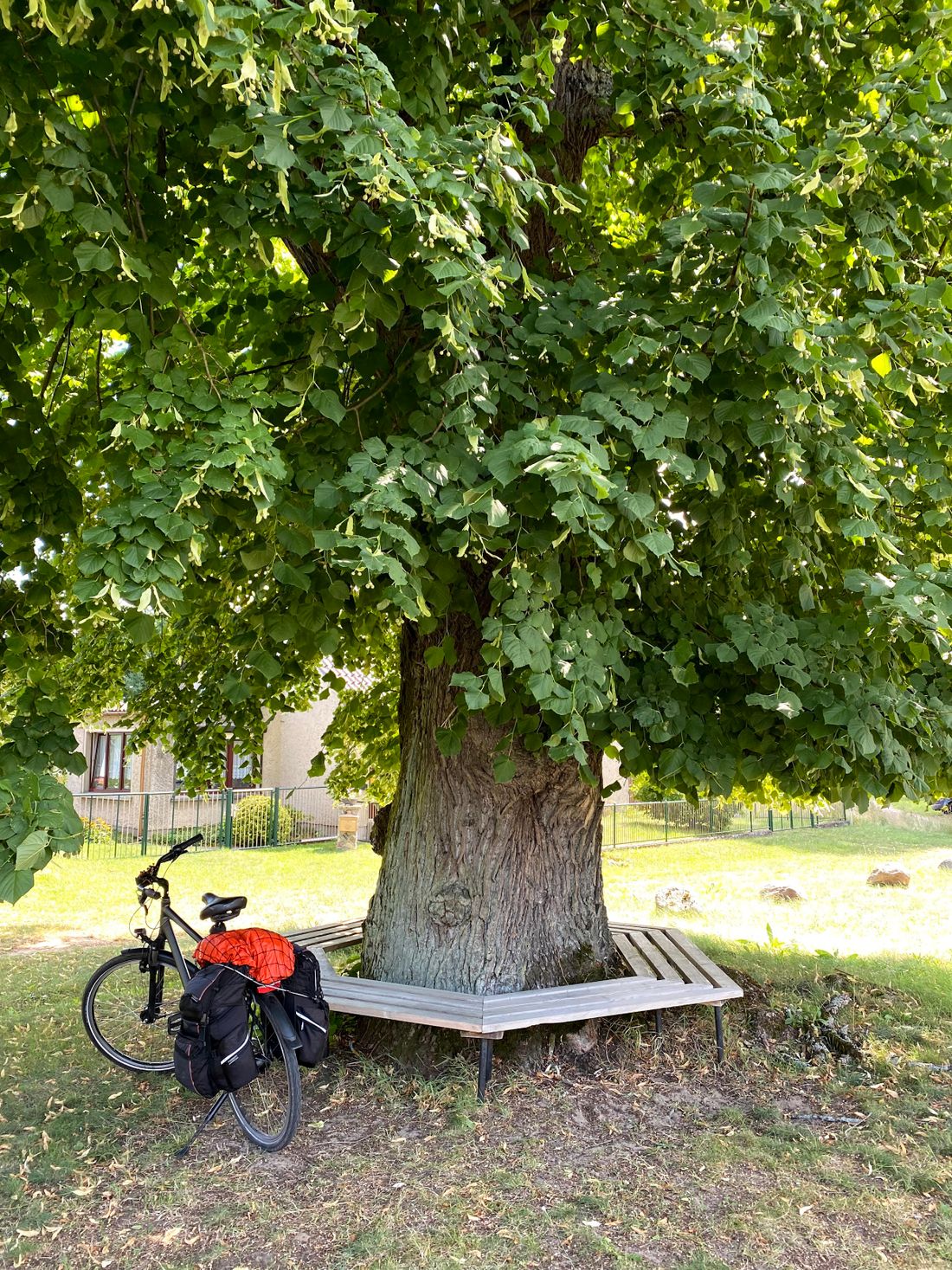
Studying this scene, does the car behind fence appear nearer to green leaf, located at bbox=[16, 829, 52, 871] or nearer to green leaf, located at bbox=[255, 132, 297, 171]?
green leaf, located at bbox=[16, 829, 52, 871]

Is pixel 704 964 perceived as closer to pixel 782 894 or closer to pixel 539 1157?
pixel 539 1157

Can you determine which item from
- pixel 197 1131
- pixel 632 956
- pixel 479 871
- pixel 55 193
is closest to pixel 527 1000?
pixel 479 871

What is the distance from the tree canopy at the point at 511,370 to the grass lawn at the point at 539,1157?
1692 millimetres

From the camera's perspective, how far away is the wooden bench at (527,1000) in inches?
187

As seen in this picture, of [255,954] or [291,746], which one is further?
[291,746]

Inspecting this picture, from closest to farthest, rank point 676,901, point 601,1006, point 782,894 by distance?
point 601,1006
point 676,901
point 782,894

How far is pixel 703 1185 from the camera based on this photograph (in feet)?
13.5

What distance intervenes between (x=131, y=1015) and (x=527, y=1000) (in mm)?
2960

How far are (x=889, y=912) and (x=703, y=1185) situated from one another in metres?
8.68

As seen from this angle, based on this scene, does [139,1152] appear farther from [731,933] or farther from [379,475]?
[731,933]

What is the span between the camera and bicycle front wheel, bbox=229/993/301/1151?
14.1 feet

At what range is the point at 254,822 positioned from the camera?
18.7 meters

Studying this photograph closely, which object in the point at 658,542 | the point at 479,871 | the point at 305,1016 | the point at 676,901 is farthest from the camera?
the point at 676,901

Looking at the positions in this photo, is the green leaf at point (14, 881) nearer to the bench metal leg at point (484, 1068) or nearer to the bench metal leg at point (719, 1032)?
the bench metal leg at point (484, 1068)
